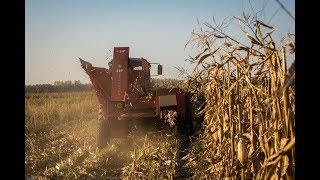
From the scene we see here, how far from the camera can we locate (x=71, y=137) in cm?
945

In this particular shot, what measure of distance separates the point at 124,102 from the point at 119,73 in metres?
0.74

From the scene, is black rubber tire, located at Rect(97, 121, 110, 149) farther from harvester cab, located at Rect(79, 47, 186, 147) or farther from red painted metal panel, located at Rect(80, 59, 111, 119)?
red painted metal panel, located at Rect(80, 59, 111, 119)

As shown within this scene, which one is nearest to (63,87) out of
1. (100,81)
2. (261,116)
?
(100,81)

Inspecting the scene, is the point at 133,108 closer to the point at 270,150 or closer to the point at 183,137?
the point at 183,137

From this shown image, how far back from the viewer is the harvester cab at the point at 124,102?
748cm

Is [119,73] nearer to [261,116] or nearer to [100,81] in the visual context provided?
[100,81]

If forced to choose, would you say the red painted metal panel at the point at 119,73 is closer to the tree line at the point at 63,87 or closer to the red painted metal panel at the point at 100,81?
the red painted metal panel at the point at 100,81

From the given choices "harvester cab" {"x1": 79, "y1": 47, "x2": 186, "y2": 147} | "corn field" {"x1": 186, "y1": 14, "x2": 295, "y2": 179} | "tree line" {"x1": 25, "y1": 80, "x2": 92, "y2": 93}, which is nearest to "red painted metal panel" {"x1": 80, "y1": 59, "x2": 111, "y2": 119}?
"harvester cab" {"x1": 79, "y1": 47, "x2": 186, "y2": 147}

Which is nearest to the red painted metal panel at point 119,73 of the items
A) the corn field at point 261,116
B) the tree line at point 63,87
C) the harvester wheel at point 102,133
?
the harvester wheel at point 102,133

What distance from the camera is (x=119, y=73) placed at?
7.81 m

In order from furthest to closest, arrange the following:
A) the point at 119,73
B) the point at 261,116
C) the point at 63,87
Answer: the point at 63,87 < the point at 119,73 < the point at 261,116

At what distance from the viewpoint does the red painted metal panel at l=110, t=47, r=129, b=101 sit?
774cm

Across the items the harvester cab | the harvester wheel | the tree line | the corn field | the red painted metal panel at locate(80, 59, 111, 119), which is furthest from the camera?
the tree line
